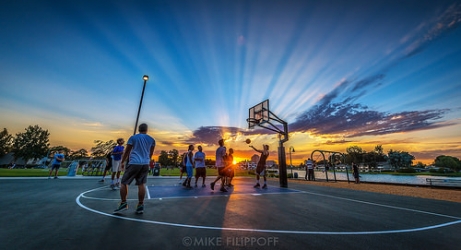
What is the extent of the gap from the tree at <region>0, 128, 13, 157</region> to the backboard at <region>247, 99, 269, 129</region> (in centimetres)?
9500

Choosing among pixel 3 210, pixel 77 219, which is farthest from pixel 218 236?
pixel 3 210

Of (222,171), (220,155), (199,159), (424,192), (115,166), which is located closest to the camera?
(115,166)

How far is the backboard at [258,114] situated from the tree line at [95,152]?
1722 cm

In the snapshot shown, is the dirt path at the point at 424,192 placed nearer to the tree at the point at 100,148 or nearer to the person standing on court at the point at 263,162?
the person standing on court at the point at 263,162

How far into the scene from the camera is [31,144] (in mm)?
65625

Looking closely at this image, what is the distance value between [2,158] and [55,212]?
98212 millimetres

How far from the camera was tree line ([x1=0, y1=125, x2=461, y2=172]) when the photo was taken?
211ft

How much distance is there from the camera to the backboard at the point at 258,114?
15.0m

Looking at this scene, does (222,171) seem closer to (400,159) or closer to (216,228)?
(216,228)

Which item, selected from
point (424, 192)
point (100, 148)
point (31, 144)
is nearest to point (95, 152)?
point (100, 148)

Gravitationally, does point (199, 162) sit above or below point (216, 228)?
above

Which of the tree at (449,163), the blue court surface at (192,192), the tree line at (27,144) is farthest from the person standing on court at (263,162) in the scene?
the tree at (449,163)

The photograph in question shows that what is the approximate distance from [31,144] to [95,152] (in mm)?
21797

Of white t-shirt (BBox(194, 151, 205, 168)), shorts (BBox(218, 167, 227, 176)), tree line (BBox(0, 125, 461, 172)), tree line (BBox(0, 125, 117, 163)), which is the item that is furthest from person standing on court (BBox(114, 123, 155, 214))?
tree line (BBox(0, 125, 117, 163))
